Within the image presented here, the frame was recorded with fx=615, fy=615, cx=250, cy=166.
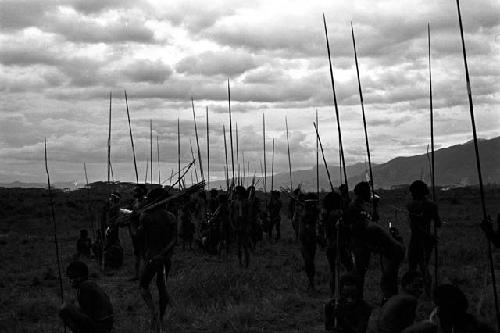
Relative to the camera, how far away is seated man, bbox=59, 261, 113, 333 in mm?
7293

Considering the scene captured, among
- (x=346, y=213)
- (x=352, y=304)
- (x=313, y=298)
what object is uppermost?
(x=346, y=213)

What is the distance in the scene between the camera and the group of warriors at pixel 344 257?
6094 mm

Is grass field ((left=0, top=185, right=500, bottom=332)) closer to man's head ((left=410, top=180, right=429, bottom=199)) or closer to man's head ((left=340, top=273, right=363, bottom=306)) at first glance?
man's head ((left=340, top=273, right=363, bottom=306))

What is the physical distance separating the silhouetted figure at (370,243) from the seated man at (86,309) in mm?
4048

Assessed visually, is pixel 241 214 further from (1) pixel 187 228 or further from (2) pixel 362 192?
(2) pixel 362 192

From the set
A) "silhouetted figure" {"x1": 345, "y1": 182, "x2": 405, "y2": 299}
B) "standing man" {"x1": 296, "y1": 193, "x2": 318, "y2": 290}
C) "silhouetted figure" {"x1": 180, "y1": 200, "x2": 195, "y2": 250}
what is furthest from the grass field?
"silhouetted figure" {"x1": 345, "y1": 182, "x2": 405, "y2": 299}

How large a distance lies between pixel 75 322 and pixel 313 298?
6767mm

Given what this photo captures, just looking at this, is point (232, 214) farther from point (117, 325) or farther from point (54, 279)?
point (117, 325)

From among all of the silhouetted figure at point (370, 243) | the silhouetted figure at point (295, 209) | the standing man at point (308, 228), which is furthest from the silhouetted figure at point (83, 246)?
the silhouetted figure at point (370, 243)

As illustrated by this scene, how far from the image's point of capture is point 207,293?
13094 millimetres

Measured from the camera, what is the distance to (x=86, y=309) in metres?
7.38

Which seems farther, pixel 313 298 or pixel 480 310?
pixel 313 298

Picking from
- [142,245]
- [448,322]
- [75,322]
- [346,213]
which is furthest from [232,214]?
[448,322]

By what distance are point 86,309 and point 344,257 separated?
21.6 feet
